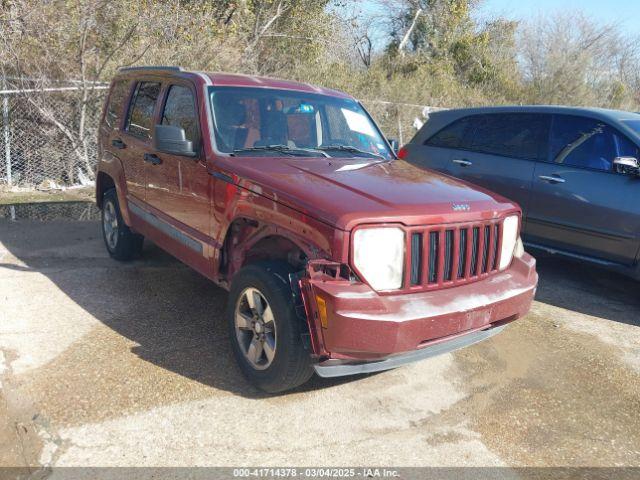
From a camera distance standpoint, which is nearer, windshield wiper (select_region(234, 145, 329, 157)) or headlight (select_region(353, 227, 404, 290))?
headlight (select_region(353, 227, 404, 290))

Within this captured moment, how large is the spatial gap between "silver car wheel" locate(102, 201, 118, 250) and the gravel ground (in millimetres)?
821

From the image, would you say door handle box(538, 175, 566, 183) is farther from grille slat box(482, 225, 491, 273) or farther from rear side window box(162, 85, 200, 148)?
rear side window box(162, 85, 200, 148)

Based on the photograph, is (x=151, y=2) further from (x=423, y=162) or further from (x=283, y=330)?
(x=283, y=330)

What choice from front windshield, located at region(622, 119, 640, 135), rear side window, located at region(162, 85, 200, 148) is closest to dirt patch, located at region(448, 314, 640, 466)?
front windshield, located at region(622, 119, 640, 135)

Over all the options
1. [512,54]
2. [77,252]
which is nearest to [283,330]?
[77,252]

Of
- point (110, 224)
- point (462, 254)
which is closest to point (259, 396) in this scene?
point (462, 254)

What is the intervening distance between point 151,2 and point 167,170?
731 centimetres

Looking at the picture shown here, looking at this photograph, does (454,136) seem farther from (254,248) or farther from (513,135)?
(254,248)

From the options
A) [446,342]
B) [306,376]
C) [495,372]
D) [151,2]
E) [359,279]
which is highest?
[151,2]

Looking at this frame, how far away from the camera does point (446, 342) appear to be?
11.1 feet

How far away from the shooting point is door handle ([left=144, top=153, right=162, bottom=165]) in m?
4.81

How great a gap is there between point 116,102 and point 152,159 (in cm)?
143

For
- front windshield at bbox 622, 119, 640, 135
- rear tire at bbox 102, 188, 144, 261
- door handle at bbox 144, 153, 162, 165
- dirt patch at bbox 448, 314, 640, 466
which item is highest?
front windshield at bbox 622, 119, 640, 135

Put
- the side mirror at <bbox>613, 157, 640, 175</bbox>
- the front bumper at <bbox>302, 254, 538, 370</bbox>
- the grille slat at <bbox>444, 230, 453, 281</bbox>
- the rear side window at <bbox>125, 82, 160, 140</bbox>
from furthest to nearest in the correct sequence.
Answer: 1. the side mirror at <bbox>613, 157, 640, 175</bbox>
2. the rear side window at <bbox>125, 82, 160, 140</bbox>
3. the grille slat at <bbox>444, 230, 453, 281</bbox>
4. the front bumper at <bbox>302, 254, 538, 370</bbox>
